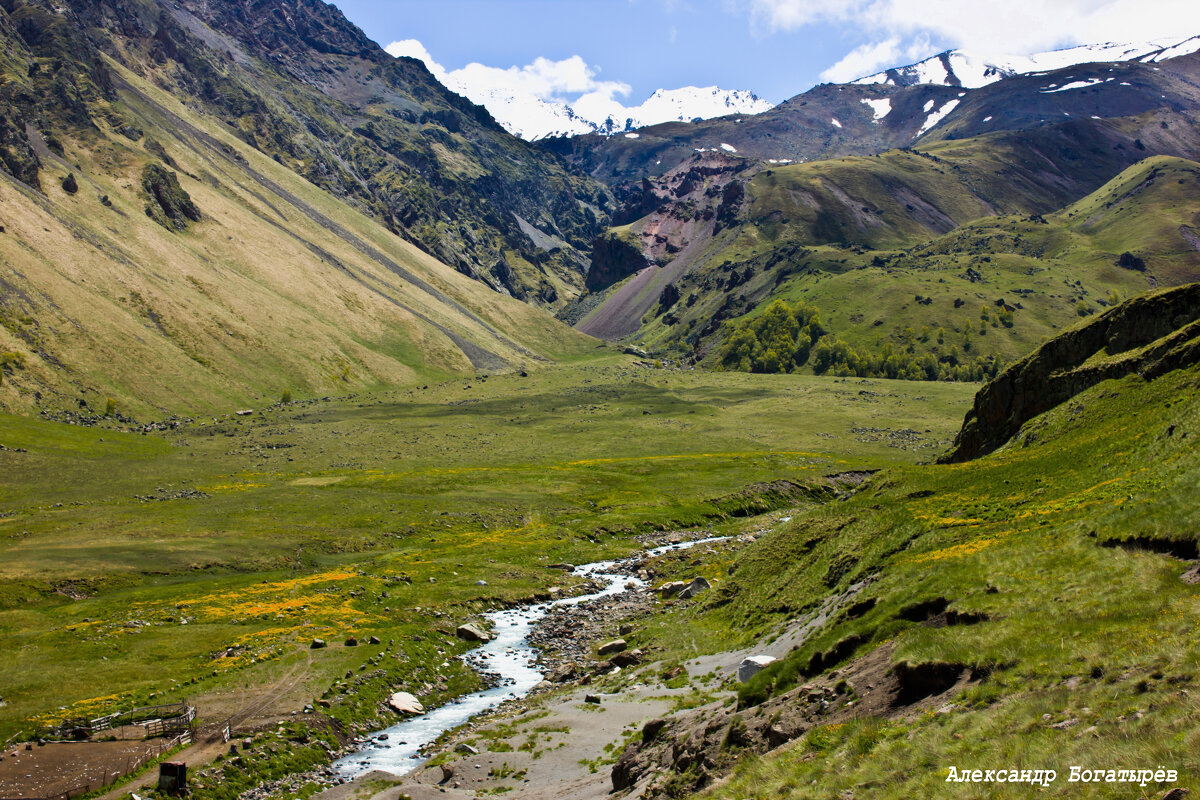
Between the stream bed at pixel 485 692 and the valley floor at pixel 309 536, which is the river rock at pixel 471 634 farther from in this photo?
the valley floor at pixel 309 536

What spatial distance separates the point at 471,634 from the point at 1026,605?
146 feet

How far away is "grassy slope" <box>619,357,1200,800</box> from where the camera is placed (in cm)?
1728

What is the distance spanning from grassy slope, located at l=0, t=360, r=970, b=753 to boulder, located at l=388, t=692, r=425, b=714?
3.88 feet

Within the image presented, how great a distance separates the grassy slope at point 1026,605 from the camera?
680 inches

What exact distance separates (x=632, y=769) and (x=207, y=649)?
36.8 metres

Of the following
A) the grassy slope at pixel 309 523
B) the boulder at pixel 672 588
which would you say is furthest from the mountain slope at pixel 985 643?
the grassy slope at pixel 309 523

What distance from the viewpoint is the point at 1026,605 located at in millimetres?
25734

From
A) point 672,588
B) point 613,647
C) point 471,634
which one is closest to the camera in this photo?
point 613,647

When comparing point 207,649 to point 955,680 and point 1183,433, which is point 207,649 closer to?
point 955,680

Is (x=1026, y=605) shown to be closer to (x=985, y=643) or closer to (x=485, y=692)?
(x=985, y=643)

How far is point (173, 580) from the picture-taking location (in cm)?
7119

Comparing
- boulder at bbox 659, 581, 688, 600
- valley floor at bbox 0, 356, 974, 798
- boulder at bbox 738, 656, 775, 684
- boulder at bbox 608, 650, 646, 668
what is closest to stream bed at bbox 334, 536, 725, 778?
valley floor at bbox 0, 356, 974, 798

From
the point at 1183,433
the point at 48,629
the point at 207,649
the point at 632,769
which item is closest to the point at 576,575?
the point at 207,649

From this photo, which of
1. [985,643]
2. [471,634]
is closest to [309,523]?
[471,634]
